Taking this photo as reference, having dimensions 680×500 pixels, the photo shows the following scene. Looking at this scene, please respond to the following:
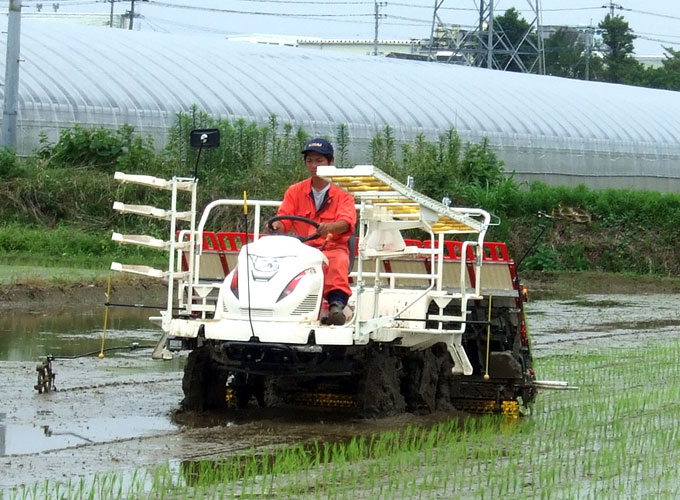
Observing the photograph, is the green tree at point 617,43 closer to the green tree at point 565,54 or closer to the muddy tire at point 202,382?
the green tree at point 565,54

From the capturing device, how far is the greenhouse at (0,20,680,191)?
28125mm

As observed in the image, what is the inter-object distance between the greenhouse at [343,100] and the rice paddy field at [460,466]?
1812 centimetres

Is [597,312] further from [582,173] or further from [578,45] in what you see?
[578,45]

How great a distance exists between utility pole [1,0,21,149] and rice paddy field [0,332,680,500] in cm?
1589

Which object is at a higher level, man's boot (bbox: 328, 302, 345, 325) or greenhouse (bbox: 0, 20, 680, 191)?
greenhouse (bbox: 0, 20, 680, 191)

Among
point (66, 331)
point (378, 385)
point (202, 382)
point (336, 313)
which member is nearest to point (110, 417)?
point (202, 382)

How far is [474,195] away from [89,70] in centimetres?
848

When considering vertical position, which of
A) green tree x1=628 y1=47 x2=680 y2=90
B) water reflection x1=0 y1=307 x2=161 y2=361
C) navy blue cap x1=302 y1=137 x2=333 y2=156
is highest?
green tree x1=628 y1=47 x2=680 y2=90

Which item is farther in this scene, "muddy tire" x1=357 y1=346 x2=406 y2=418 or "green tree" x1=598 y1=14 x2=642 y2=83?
"green tree" x1=598 y1=14 x2=642 y2=83

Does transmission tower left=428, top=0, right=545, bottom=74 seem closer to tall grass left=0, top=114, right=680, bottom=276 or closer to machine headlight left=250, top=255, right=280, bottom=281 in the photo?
tall grass left=0, top=114, right=680, bottom=276

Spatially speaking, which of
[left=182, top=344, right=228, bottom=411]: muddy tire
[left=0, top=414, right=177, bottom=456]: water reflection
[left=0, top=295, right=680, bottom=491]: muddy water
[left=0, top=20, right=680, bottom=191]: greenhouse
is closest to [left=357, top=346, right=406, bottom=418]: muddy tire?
[left=0, top=295, right=680, bottom=491]: muddy water

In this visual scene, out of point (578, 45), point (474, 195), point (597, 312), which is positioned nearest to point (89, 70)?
point (474, 195)

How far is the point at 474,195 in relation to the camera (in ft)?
94.4

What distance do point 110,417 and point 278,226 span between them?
1848mm
